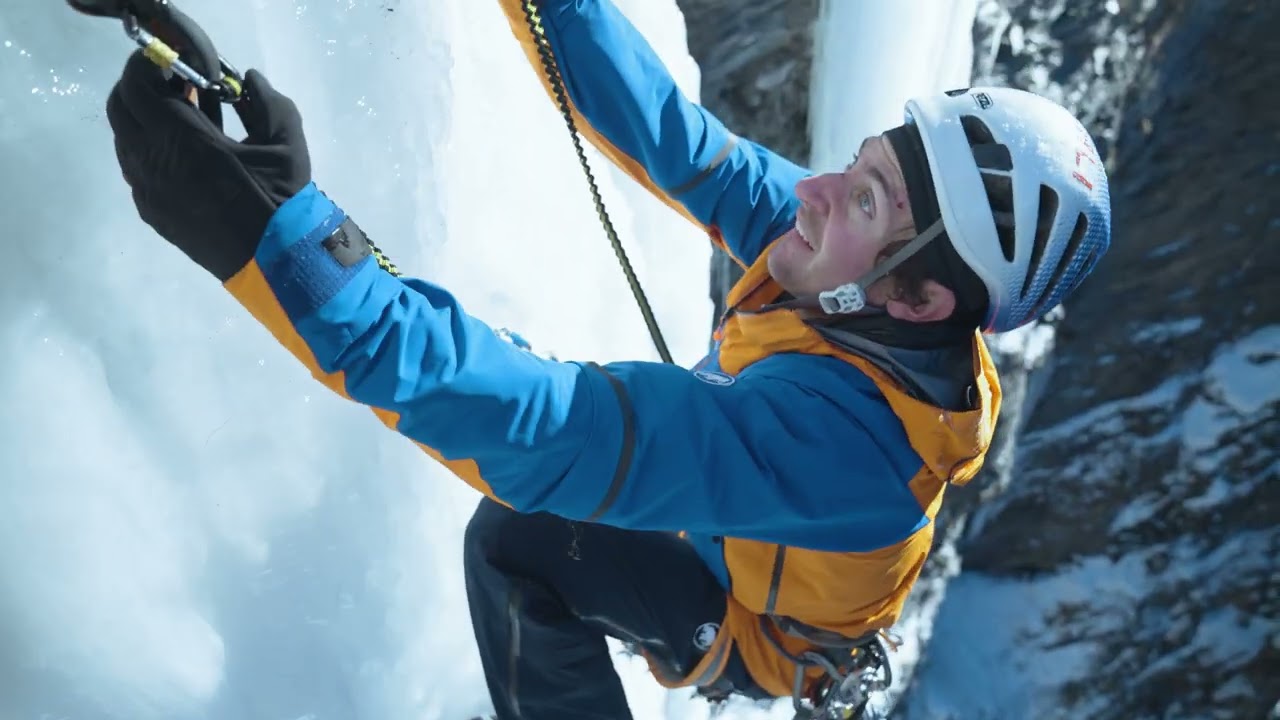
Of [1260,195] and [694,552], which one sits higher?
[694,552]

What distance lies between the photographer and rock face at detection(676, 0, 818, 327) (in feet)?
12.7

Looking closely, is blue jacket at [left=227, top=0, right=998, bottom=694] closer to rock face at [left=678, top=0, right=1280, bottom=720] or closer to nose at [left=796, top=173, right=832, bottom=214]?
nose at [left=796, top=173, right=832, bottom=214]

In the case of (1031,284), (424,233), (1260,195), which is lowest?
(1260,195)

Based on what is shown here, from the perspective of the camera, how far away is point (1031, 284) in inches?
74.5

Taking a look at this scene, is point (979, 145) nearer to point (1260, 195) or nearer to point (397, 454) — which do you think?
point (397, 454)

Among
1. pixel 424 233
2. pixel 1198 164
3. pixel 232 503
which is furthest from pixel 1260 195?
pixel 232 503

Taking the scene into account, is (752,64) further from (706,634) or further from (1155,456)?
(1155,456)

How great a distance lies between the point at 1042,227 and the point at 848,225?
35 centimetres

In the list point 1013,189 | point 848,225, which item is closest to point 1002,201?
point 1013,189

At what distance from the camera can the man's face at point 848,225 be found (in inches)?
73.0

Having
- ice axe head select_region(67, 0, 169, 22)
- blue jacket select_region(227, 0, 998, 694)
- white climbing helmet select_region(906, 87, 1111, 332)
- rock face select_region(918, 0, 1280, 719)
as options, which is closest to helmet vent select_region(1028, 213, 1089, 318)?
white climbing helmet select_region(906, 87, 1111, 332)

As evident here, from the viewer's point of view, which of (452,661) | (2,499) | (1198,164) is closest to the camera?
(2,499)

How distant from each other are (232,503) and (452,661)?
28.4 inches

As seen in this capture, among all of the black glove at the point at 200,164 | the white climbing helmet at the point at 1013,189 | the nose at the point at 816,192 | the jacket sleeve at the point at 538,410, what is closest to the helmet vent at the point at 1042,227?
the white climbing helmet at the point at 1013,189
